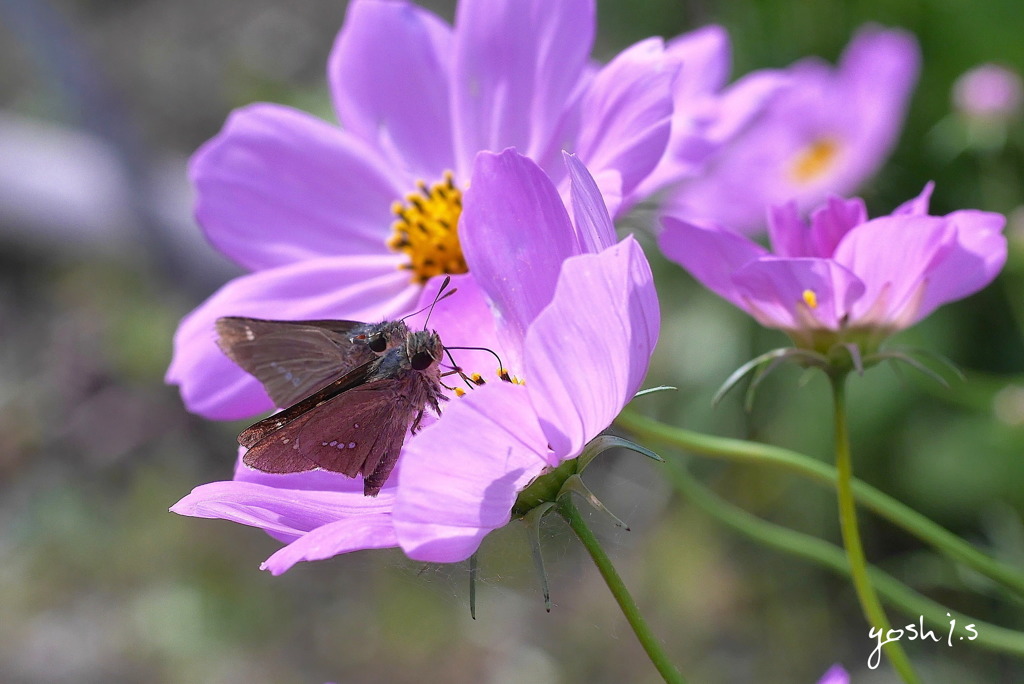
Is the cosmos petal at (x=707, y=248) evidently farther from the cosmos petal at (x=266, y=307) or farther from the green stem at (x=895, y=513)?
the cosmos petal at (x=266, y=307)

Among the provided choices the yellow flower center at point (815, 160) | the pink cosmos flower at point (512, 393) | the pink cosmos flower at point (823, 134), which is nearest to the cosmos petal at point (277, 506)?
the pink cosmos flower at point (512, 393)

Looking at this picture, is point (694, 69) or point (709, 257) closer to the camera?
point (709, 257)

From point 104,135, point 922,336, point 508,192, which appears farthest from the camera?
point 104,135

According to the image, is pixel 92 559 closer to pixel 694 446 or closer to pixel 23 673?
pixel 23 673

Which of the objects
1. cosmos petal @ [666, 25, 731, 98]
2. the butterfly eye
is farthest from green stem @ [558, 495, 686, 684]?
cosmos petal @ [666, 25, 731, 98]

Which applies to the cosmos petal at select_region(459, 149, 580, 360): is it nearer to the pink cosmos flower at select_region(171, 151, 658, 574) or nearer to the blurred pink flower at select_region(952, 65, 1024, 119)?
the pink cosmos flower at select_region(171, 151, 658, 574)

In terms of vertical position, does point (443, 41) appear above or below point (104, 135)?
above

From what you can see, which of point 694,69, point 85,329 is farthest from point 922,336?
point 85,329
